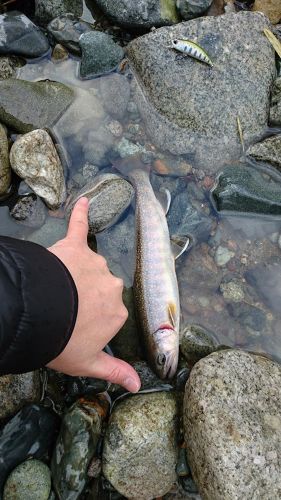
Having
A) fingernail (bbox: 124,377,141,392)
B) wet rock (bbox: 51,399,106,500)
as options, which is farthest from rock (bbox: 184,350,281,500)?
wet rock (bbox: 51,399,106,500)

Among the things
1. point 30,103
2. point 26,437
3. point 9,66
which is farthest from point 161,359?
point 9,66

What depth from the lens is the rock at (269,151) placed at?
16.7 ft

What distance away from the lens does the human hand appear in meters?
3.38

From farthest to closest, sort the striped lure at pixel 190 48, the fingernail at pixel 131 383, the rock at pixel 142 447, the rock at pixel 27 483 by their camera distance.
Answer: the striped lure at pixel 190 48
the rock at pixel 142 447
the rock at pixel 27 483
the fingernail at pixel 131 383

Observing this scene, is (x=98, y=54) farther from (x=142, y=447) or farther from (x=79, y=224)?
(x=142, y=447)

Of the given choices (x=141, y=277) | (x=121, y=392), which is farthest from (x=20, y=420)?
(x=141, y=277)

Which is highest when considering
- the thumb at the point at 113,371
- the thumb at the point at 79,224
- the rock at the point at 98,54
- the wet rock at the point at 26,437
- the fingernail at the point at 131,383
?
the rock at the point at 98,54

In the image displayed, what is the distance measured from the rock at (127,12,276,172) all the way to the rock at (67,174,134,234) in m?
0.79

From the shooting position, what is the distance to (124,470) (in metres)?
4.14

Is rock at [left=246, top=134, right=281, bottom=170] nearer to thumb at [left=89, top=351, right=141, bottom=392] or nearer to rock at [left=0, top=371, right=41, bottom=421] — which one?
thumb at [left=89, top=351, right=141, bottom=392]

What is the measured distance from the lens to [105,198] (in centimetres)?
480

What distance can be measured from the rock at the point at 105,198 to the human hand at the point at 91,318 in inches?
34.0

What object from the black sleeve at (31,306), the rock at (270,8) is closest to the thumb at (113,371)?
the black sleeve at (31,306)

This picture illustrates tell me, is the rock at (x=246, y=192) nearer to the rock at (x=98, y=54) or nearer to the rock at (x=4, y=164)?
the rock at (x=98, y=54)
